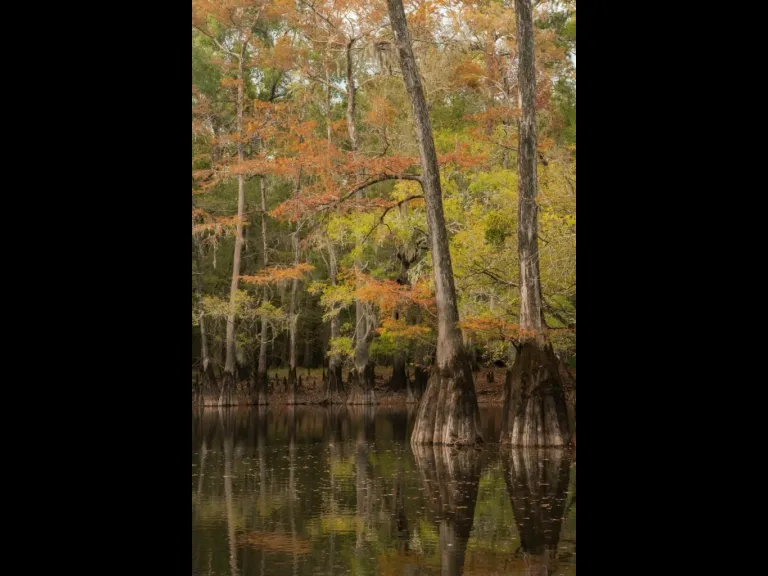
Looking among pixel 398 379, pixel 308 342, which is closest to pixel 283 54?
pixel 398 379

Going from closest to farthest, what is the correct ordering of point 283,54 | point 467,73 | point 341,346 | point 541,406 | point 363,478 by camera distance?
point 363,478 → point 541,406 → point 467,73 → point 341,346 → point 283,54

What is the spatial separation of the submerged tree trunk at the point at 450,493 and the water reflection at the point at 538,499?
42cm

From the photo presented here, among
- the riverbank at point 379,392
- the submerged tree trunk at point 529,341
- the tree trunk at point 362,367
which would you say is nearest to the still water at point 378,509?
the submerged tree trunk at point 529,341

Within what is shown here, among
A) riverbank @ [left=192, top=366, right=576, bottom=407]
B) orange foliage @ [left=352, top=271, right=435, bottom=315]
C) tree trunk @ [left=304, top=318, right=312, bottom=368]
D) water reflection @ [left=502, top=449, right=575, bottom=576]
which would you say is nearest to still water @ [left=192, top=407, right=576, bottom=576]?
water reflection @ [left=502, top=449, right=575, bottom=576]

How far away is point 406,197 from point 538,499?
392 inches

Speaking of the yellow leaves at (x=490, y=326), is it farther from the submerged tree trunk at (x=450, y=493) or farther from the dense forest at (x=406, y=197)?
the submerged tree trunk at (x=450, y=493)

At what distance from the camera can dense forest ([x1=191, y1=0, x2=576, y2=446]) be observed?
15383 mm

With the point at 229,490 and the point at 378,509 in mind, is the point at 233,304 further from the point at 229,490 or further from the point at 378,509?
the point at 378,509

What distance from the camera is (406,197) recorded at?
19328 millimetres

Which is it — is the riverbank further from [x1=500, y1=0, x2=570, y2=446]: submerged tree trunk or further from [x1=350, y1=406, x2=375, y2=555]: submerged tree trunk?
[x1=500, y1=0, x2=570, y2=446]: submerged tree trunk
